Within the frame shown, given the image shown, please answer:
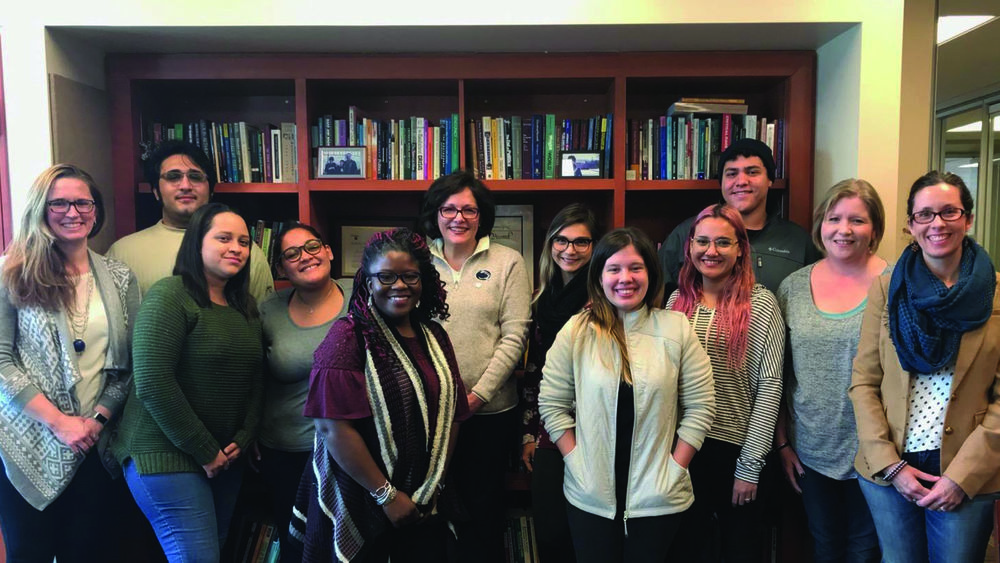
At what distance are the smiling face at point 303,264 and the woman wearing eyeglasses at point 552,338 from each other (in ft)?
2.59

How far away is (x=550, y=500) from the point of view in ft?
6.23

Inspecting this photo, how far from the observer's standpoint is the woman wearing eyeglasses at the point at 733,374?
186cm

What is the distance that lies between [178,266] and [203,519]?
0.77 metres

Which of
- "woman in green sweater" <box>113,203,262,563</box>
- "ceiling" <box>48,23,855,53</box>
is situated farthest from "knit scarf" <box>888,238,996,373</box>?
"woman in green sweater" <box>113,203,262,563</box>

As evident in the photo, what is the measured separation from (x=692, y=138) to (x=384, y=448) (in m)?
1.92

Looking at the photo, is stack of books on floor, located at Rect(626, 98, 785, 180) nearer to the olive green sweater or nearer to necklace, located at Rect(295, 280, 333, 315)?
necklace, located at Rect(295, 280, 333, 315)

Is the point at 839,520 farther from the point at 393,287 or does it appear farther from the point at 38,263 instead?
the point at 38,263

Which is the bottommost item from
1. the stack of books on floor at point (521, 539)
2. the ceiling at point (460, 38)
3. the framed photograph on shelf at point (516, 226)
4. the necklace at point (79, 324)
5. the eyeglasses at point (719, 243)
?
the stack of books on floor at point (521, 539)

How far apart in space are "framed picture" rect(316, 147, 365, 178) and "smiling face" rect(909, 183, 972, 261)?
2020 millimetres

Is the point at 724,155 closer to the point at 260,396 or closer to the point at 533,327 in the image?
the point at 533,327

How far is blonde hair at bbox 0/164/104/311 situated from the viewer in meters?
1.75

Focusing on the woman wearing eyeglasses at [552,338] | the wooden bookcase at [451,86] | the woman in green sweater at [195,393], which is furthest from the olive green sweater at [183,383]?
the woman wearing eyeglasses at [552,338]

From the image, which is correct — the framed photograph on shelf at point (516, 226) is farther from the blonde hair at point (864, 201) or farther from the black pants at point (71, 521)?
the black pants at point (71, 521)

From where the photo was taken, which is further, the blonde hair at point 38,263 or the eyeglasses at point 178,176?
the eyeglasses at point 178,176
